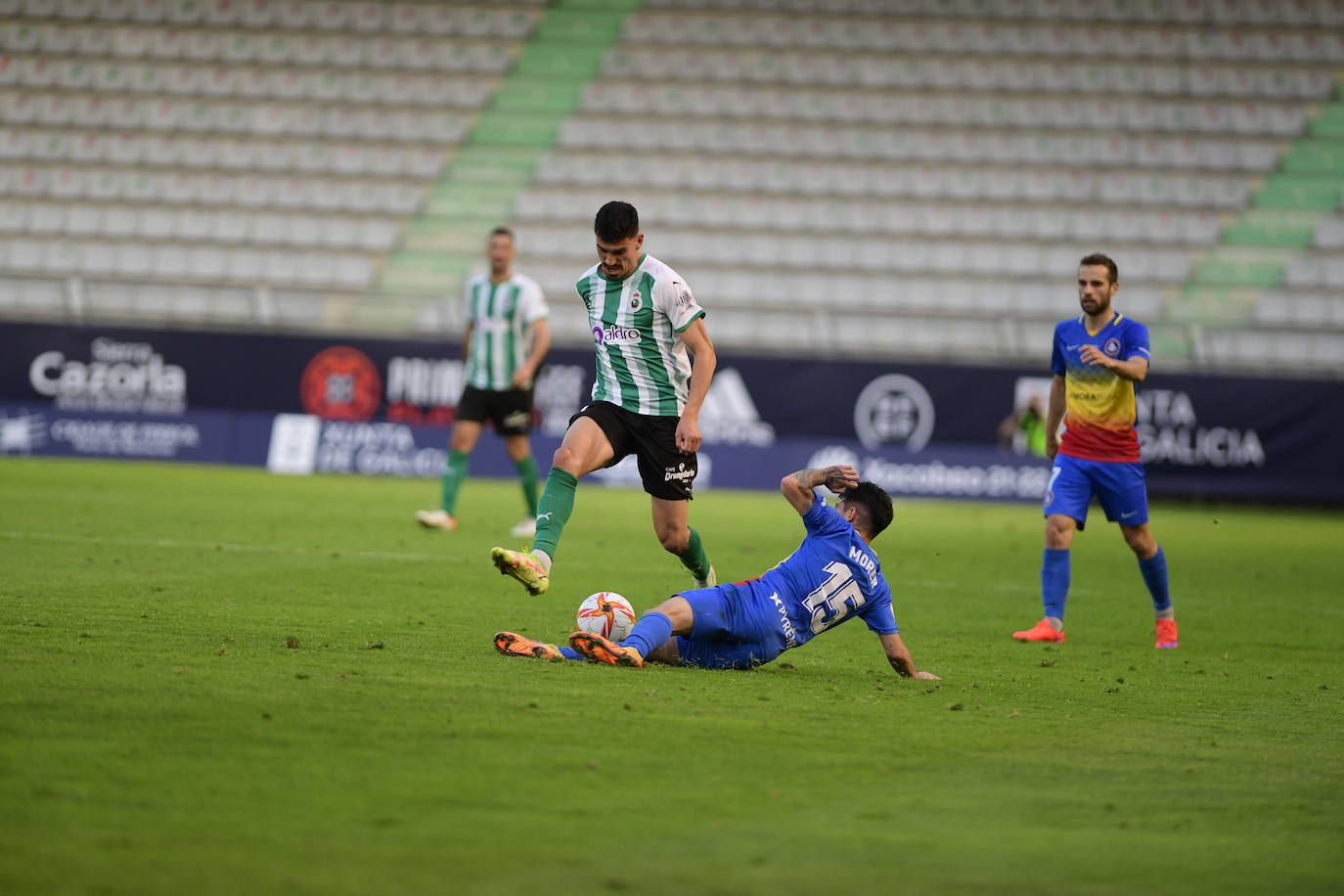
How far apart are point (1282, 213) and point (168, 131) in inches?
734

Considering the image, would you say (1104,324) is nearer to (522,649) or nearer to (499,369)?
(522,649)

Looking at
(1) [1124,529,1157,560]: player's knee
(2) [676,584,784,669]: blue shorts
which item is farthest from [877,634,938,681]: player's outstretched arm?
(1) [1124,529,1157,560]: player's knee

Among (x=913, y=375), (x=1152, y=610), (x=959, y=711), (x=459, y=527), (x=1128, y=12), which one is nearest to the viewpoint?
(x=959, y=711)

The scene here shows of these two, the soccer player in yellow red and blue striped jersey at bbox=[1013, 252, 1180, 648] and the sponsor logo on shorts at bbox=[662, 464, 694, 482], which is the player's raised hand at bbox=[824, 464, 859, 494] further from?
the soccer player in yellow red and blue striped jersey at bbox=[1013, 252, 1180, 648]

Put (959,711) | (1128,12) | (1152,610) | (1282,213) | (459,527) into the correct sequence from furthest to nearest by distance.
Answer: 1. (1128,12)
2. (1282,213)
3. (459,527)
4. (1152,610)
5. (959,711)

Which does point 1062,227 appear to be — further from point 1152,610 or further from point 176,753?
point 176,753

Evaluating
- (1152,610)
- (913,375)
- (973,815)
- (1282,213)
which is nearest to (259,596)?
(973,815)

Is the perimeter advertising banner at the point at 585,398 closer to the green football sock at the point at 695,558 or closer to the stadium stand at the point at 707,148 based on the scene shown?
the stadium stand at the point at 707,148

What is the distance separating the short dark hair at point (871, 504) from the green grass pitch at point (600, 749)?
66 centimetres

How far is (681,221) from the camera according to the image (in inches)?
978

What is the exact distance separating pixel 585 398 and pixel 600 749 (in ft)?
52.6

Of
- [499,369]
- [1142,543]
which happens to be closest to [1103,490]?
[1142,543]

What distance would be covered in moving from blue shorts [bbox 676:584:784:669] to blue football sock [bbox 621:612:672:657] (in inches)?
5.4

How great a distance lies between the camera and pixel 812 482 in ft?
20.3
